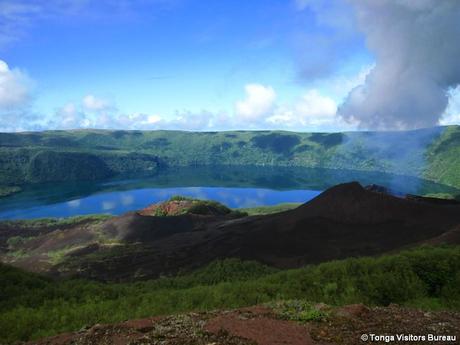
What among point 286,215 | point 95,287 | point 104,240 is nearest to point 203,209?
point 104,240

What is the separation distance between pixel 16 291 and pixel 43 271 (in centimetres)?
3556

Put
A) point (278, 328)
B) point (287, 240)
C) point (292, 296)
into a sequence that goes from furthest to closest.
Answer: point (287, 240) < point (292, 296) < point (278, 328)

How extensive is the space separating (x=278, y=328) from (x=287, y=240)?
47805mm

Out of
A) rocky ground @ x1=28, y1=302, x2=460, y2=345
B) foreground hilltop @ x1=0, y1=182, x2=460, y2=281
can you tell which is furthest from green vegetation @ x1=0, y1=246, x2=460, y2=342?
foreground hilltop @ x1=0, y1=182, x2=460, y2=281

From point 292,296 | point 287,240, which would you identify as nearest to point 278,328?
point 292,296

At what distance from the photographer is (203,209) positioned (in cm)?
11331

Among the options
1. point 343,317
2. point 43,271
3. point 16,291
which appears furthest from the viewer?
point 43,271

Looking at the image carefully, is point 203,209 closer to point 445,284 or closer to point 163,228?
point 163,228

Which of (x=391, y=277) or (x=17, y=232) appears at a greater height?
(x=391, y=277)

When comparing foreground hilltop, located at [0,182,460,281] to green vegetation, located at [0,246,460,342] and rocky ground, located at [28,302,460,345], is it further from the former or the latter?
rocky ground, located at [28,302,460,345]

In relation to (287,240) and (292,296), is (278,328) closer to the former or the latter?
(292,296)

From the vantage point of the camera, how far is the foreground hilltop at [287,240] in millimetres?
56500

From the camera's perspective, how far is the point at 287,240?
62344 millimetres

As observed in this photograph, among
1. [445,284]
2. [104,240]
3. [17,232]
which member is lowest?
[17,232]
